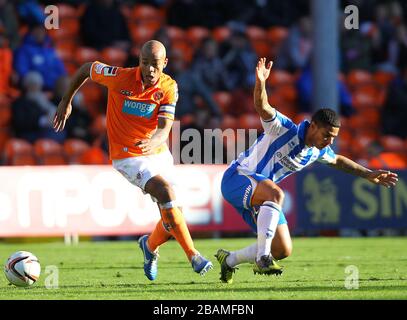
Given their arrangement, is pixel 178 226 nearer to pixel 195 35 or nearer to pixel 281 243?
pixel 281 243

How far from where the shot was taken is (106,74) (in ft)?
31.0

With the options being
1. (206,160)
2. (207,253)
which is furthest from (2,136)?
(207,253)

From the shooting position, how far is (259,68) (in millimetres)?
8422

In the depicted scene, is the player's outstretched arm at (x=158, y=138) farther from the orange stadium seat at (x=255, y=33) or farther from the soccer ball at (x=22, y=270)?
the orange stadium seat at (x=255, y=33)

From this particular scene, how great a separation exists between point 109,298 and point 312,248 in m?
5.67

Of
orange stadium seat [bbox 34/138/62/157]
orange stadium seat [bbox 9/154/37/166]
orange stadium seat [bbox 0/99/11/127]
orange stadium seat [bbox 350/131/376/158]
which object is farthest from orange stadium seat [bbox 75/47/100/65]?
orange stadium seat [bbox 350/131/376/158]

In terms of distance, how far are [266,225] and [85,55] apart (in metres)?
9.58

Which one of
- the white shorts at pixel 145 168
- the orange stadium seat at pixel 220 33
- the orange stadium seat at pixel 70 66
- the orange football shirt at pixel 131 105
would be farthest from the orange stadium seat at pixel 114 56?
the white shorts at pixel 145 168

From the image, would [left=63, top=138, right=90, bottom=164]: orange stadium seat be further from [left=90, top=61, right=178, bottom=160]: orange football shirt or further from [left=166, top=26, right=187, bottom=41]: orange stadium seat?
[left=90, top=61, right=178, bottom=160]: orange football shirt

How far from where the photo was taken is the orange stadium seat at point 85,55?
17.5m

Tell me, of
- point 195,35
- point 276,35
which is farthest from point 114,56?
point 276,35

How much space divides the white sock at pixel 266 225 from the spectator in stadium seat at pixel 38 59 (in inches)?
344

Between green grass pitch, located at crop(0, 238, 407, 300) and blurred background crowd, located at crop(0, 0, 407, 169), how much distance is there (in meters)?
2.47
